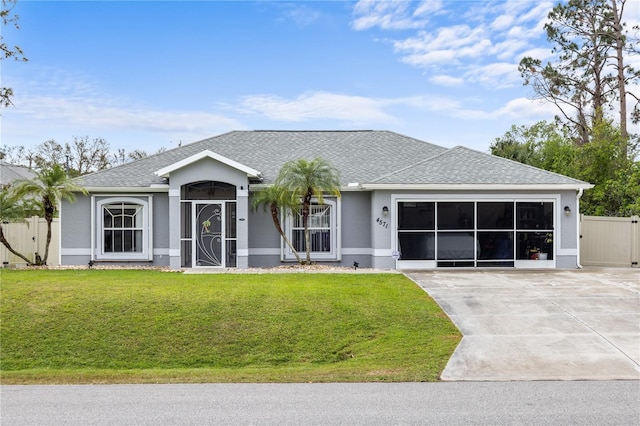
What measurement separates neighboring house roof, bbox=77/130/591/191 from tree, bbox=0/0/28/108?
3493 millimetres

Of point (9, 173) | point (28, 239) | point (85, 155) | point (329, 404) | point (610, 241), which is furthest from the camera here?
point (85, 155)

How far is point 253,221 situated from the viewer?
17750mm

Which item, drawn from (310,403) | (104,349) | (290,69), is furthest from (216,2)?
(310,403)

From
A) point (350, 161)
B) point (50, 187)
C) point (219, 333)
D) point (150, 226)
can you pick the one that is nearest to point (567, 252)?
point (350, 161)

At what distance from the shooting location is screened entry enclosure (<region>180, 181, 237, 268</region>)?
1727 cm

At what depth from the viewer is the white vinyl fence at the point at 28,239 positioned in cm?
1905

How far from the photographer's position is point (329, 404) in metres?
6.54

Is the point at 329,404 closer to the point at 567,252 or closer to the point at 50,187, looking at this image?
the point at 567,252

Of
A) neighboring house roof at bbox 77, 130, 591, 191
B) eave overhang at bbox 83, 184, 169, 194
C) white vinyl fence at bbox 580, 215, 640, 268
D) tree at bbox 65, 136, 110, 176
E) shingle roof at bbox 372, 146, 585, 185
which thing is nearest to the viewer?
shingle roof at bbox 372, 146, 585, 185

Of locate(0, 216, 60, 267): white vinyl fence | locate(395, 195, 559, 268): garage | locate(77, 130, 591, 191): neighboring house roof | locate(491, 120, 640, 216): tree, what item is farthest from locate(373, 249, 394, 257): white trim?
locate(0, 216, 60, 267): white vinyl fence

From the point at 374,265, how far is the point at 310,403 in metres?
10.7

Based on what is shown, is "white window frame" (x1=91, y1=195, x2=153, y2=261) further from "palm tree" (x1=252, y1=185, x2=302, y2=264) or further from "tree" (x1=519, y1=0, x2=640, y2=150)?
"tree" (x1=519, y1=0, x2=640, y2=150)

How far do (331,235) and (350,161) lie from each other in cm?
328

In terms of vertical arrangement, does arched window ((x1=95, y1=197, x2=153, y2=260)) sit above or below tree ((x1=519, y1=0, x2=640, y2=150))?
below
